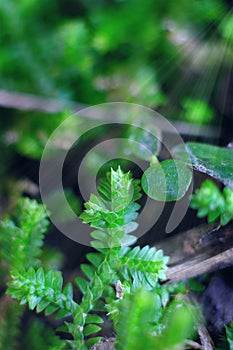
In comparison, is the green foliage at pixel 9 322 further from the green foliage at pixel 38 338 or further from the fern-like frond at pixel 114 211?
the fern-like frond at pixel 114 211

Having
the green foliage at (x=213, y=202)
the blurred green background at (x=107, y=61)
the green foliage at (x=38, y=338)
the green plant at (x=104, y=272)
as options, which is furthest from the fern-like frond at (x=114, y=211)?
the blurred green background at (x=107, y=61)

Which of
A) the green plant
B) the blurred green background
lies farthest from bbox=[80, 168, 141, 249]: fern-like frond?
the blurred green background

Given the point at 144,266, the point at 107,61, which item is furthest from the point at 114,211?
the point at 107,61

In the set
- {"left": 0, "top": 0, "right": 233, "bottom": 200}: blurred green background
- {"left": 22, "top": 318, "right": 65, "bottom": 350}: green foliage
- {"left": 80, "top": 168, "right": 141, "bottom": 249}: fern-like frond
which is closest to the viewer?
{"left": 80, "top": 168, "right": 141, "bottom": 249}: fern-like frond

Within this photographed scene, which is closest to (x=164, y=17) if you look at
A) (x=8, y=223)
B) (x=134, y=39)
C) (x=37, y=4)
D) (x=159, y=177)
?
(x=134, y=39)

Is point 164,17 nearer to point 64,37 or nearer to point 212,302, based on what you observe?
point 64,37

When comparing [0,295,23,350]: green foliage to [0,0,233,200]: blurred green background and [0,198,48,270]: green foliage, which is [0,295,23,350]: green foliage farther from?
[0,0,233,200]: blurred green background

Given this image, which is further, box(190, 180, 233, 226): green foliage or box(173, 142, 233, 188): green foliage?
box(173, 142, 233, 188): green foliage
